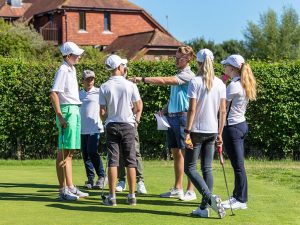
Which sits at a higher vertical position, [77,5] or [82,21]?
[77,5]

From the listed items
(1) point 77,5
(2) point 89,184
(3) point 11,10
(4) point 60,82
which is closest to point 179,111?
(4) point 60,82

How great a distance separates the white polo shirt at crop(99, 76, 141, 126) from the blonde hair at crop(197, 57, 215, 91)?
1.16 m

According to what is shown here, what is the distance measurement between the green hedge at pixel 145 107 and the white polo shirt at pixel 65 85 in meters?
9.03

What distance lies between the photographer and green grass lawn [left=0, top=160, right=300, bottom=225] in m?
8.59

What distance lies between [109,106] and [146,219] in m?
1.85

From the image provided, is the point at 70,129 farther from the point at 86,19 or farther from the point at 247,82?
the point at 86,19

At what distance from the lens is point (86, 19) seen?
54.4 metres

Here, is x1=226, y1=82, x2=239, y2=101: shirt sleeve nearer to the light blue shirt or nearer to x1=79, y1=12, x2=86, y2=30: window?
the light blue shirt

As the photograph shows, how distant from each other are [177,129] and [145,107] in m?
9.23

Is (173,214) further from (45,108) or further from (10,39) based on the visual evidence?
(10,39)

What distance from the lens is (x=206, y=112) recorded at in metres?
8.99

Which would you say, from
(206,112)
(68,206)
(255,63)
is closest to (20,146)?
(255,63)

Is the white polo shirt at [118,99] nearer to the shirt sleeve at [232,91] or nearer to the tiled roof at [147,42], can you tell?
the shirt sleeve at [232,91]

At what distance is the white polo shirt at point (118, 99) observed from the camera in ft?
31.4
